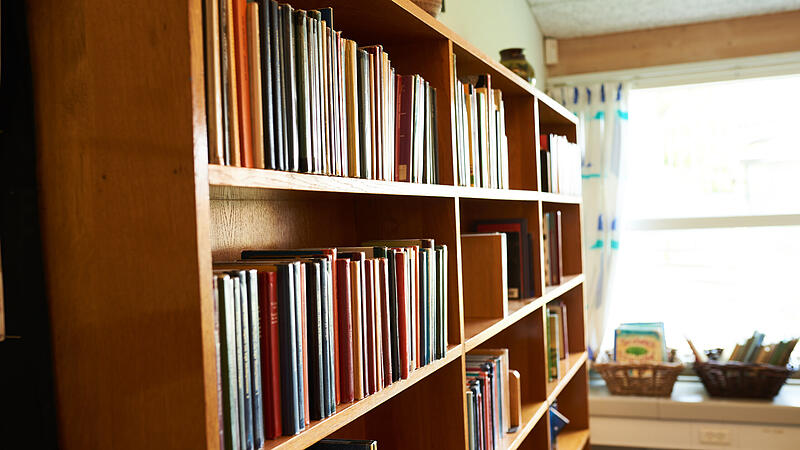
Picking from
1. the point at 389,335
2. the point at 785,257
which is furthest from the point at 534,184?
the point at 785,257

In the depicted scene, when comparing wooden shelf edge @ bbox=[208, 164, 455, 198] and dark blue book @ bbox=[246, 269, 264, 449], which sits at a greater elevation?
wooden shelf edge @ bbox=[208, 164, 455, 198]

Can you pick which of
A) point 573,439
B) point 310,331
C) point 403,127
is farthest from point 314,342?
point 573,439

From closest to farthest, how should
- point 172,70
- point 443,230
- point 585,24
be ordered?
point 172,70 → point 443,230 → point 585,24

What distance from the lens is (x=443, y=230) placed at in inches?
54.5

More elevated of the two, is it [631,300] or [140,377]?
[140,377]

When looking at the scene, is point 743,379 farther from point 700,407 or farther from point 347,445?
point 347,445

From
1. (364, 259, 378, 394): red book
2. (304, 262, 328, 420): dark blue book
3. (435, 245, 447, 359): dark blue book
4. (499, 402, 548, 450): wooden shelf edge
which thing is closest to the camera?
(304, 262, 328, 420): dark blue book

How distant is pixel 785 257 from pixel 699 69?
1.14m

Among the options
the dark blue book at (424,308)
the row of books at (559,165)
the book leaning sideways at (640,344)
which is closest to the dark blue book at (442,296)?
the dark blue book at (424,308)

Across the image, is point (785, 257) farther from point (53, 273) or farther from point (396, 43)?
point (53, 273)

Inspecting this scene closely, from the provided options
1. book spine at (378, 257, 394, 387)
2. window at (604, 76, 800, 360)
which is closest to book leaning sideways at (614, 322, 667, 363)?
window at (604, 76, 800, 360)

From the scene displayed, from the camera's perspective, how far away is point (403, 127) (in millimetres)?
1232

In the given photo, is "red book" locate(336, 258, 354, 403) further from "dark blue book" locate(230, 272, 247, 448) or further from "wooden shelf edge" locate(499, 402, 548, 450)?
"wooden shelf edge" locate(499, 402, 548, 450)

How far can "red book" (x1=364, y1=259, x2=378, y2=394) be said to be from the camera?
3.43ft
